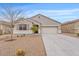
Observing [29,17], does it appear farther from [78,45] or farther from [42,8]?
[78,45]

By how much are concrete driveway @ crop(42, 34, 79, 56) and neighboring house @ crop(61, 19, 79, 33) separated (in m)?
0.17

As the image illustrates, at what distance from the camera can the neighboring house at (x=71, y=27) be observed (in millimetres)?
5816

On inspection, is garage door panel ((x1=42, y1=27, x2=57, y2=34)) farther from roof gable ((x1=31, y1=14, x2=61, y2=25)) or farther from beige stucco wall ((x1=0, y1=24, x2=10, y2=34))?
beige stucco wall ((x1=0, y1=24, x2=10, y2=34))

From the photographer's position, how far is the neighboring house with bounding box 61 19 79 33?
582 centimetres

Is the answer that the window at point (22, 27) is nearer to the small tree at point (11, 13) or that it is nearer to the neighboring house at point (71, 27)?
the small tree at point (11, 13)

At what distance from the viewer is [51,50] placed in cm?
579

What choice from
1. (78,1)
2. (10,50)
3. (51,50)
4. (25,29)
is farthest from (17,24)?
(78,1)

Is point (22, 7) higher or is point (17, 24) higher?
point (22, 7)

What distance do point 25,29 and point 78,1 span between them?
142 cm

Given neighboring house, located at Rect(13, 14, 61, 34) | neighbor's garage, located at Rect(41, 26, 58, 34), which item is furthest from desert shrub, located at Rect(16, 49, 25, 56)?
neighbor's garage, located at Rect(41, 26, 58, 34)

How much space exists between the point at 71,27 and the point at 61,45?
1.67 feet

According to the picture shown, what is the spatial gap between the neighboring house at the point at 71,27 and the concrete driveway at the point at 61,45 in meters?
0.17

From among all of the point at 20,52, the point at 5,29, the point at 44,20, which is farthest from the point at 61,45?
the point at 5,29

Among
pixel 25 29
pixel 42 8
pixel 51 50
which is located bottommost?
pixel 51 50
